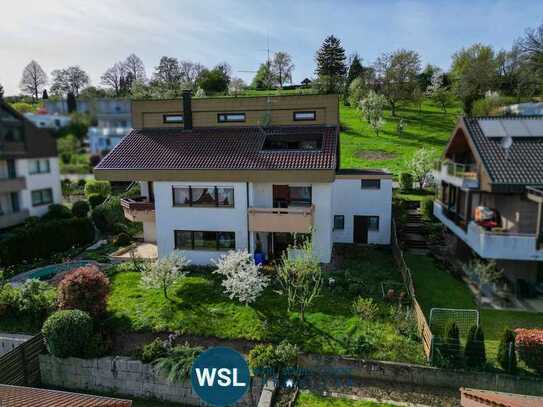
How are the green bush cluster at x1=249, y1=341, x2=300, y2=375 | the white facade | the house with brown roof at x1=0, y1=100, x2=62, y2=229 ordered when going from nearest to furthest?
the house with brown roof at x1=0, y1=100, x2=62, y2=229 → the green bush cluster at x1=249, y1=341, x2=300, y2=375 → the white facade

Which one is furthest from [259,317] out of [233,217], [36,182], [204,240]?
[36,182]

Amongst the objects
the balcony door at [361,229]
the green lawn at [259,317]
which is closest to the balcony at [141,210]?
the green lawn at [259,317]

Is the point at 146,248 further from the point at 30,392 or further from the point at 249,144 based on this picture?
the point at 30,392

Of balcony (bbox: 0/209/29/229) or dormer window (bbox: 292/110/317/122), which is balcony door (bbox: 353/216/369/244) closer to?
dormer window (bbox: 292/110/317/122)

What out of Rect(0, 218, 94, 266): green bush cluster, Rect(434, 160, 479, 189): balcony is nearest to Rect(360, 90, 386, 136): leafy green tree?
Rect(434, 160, 479, 189): balcony

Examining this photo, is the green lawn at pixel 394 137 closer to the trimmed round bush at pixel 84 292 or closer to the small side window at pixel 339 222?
the small side window at pixel 339 222

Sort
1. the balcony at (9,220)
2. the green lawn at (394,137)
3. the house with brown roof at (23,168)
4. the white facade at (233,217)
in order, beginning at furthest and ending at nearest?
the green lawn at (394,137)
the white facade at (233,217)
the balcony at (9,220)
the house with brown roof at (23,168)

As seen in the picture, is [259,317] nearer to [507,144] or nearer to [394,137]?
[507,144]

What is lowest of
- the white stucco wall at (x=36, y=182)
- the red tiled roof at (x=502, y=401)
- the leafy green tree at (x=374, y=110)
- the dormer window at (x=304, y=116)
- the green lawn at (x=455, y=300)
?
the green lawn at (x=455, y=300)
